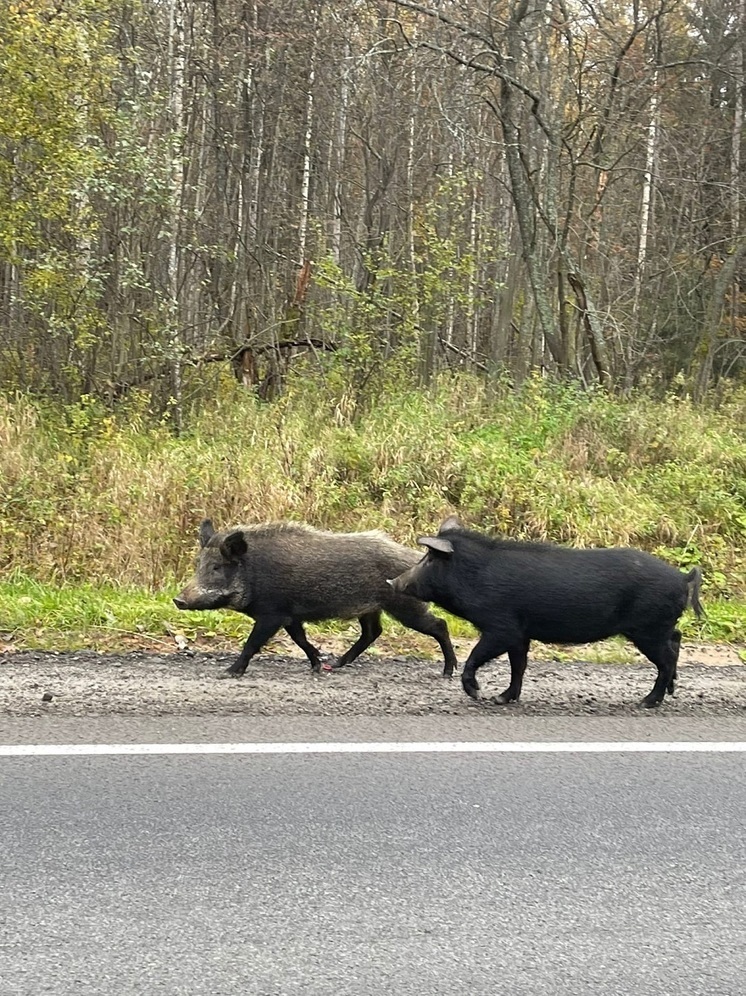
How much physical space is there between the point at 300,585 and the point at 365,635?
707mm

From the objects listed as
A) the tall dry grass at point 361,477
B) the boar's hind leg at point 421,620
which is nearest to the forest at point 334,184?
the tall dry grass at point 361,477

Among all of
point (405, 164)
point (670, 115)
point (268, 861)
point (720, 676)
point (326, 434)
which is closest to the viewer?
point (268, 861)

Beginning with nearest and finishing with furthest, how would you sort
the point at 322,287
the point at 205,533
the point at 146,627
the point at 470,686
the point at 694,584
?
the point at 470,686 < the point at 694,584 < the point at 205,533 < the point at 146,627 < the point at 322,287

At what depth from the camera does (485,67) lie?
53.3ft

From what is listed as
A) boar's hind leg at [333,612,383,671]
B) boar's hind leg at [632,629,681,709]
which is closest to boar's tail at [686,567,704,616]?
boar's hind leg at [632,629,681,709]

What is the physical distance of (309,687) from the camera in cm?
723

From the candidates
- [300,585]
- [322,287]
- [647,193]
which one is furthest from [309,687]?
[647,193]

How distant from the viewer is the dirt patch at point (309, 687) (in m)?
6.67

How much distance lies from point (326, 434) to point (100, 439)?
2783 millimetres

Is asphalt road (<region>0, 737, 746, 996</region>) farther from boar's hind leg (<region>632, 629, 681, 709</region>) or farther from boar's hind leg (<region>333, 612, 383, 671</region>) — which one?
boar's hind leg (<region>333, 612, 383, 671</region>)

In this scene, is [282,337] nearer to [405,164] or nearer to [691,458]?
[405,164]

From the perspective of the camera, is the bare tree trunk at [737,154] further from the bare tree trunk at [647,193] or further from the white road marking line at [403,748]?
the white road marking line at [403,748]

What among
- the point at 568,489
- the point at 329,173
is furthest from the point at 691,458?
the point at 329,173

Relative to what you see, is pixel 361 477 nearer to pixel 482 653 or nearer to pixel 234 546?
pixel 234 546
